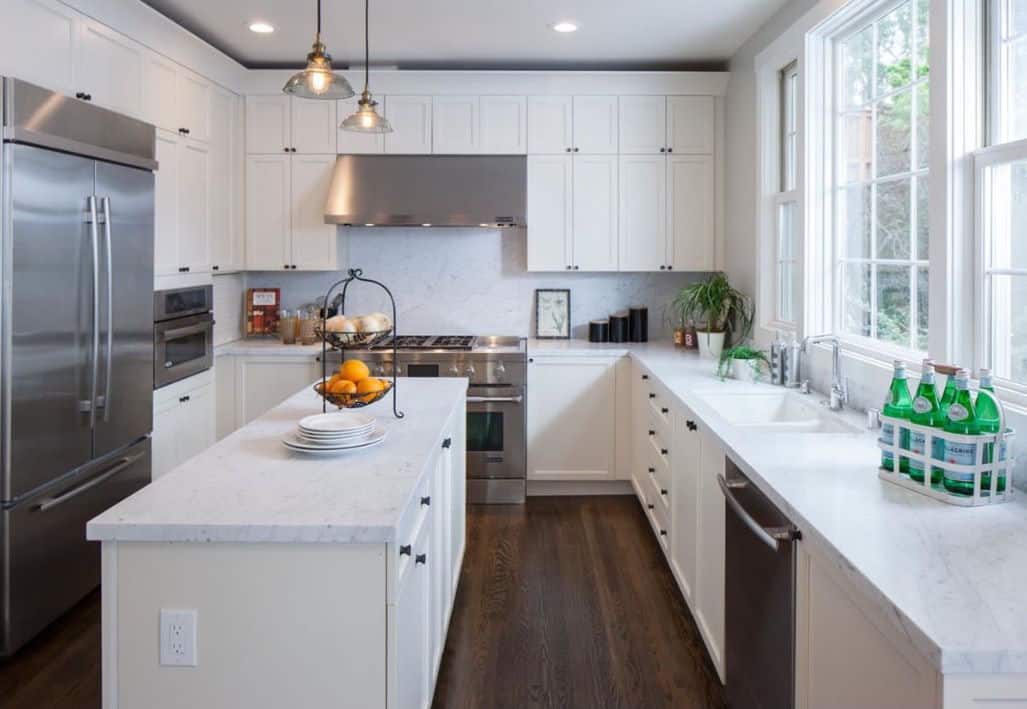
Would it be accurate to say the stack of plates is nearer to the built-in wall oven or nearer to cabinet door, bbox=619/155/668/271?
the built-in wall oven

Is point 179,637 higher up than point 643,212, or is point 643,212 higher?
point 643,212

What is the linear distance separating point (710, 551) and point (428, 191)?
3057 mm

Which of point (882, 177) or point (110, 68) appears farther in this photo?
point (110, 68)

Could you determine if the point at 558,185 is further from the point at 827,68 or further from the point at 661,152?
the point at 827,68

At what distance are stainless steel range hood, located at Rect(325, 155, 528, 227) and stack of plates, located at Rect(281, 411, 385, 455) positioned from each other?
280 cm

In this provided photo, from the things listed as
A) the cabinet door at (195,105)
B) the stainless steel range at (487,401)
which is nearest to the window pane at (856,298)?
the stainless steel range at (487,401)

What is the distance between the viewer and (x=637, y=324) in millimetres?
5504

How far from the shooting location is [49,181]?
303cm

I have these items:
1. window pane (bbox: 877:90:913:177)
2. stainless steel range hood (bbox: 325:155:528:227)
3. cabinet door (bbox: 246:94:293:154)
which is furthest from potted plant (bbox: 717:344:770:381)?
cabinet door (bbox: 246:94:293:154)

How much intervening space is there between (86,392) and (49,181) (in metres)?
0.80

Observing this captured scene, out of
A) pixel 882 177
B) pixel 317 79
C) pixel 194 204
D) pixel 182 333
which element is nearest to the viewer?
pixel 317 79

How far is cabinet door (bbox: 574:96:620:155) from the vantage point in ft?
17.3

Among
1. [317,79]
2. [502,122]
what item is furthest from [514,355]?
[317,79]

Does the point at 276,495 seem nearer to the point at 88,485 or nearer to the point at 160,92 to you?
the point at 88,485
